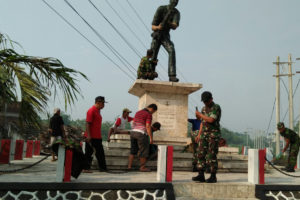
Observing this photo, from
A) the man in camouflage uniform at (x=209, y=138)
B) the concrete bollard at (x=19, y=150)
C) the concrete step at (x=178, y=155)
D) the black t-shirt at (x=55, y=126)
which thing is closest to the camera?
the man in camouflage uniform at (x=209, y=138)

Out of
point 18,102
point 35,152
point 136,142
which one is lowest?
point 35,152

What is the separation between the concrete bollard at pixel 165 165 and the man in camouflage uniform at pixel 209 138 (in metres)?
0.59

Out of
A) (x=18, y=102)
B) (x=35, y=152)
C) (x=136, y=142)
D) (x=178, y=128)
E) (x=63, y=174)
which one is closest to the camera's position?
(x=63, y=174)

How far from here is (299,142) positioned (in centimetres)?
854

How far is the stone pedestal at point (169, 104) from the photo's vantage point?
8.34 meters

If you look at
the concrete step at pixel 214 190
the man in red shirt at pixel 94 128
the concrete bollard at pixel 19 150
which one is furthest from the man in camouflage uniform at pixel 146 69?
the concrete bollard at pixel 19 150

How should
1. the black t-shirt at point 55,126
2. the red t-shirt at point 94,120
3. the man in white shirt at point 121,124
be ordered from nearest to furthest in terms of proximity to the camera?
the red t-shirt at point 94,120 → the black t-shirt at point 55,126 → the man in white shirt at point 121,124

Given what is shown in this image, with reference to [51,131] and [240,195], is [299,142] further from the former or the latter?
[51,131]

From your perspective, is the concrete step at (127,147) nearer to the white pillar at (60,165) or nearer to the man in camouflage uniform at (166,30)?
the man in camouflage uniform at (166,30)

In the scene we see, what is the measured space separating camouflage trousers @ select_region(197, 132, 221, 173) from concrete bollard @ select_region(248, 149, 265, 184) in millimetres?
731

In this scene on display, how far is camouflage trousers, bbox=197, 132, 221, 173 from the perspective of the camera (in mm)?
5184

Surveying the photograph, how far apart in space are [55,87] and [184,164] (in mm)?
3787

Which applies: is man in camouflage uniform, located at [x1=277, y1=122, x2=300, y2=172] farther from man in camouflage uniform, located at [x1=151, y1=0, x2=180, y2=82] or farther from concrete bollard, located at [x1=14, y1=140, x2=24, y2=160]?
concrete bollard, located at [x1=14, y1=140, x2=24, y2=160]

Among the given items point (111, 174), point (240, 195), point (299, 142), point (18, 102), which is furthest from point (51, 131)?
point (299, 142)
